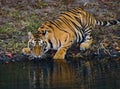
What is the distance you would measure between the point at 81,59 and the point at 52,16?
3.67m

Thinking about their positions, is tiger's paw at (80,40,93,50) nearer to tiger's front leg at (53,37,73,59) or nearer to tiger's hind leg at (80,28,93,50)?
tiger's hind leg at (80,28,93,50)

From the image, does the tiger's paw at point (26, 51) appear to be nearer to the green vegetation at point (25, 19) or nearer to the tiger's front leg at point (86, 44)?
the green vegetation at point (25, 19)

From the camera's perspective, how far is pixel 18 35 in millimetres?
15539

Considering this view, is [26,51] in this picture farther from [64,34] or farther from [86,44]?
[86,44]

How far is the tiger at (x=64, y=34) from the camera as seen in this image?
1376 centimetres

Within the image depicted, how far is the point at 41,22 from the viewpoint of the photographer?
53.9ft

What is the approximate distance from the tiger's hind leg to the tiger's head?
1.17m

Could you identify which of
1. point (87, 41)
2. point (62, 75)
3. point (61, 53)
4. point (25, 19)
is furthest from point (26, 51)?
point (25, 19)

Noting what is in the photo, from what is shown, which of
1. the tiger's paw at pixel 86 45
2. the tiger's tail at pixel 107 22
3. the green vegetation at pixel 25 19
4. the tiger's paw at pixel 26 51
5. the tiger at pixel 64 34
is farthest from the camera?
the tiger's tail at pixel 107 22

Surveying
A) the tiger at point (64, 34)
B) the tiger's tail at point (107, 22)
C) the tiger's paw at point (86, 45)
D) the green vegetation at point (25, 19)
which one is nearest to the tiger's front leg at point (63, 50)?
the tiger at point (64, 34)

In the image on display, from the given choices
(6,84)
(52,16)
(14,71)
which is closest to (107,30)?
(52,16)

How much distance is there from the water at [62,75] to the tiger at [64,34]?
1.60 feet

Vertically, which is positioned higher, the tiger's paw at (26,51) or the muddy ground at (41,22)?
the muddy ground at (41,22)

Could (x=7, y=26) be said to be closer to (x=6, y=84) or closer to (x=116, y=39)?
(x=116, y=39)
